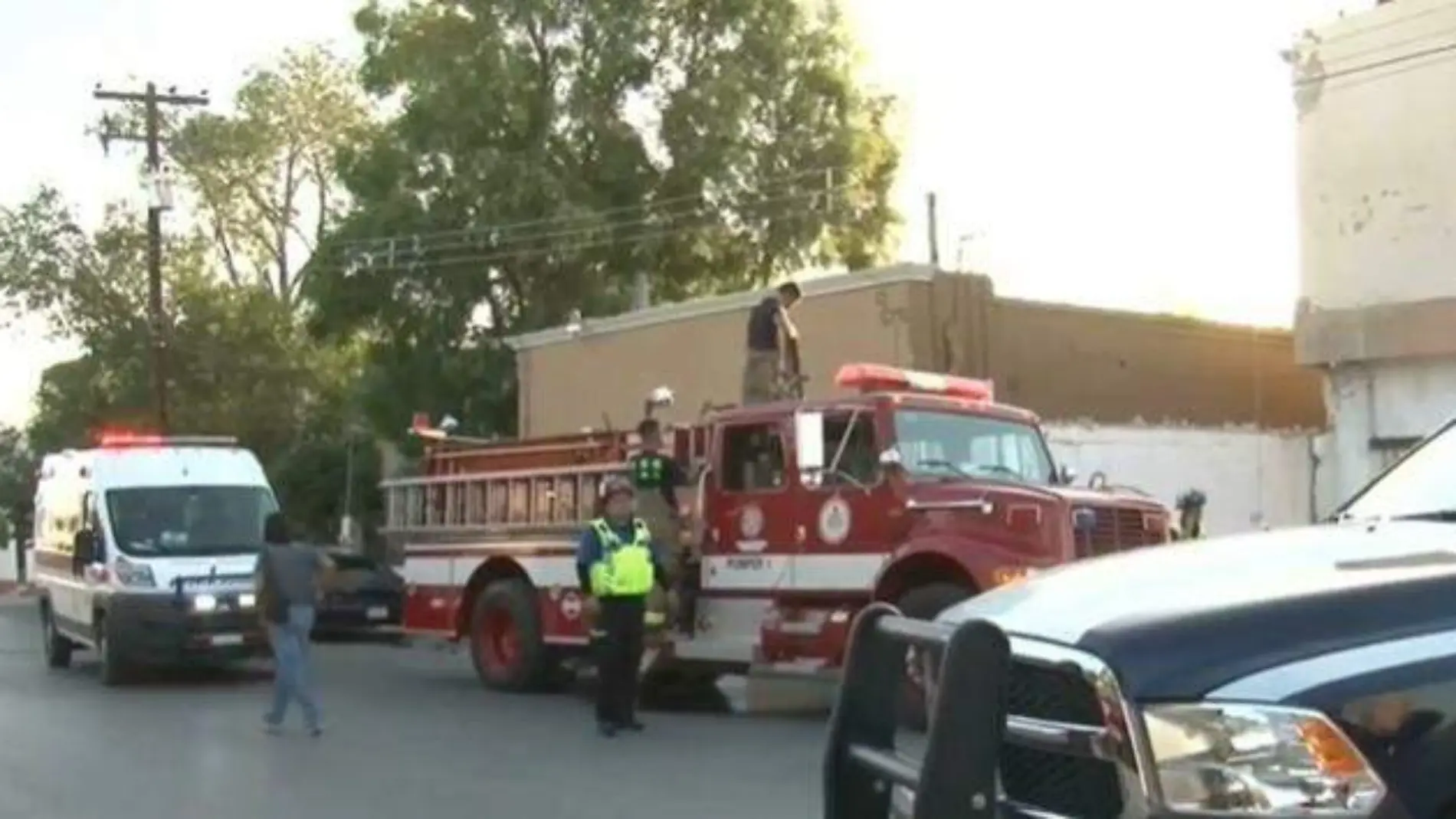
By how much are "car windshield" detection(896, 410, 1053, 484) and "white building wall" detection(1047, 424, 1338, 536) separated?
33.5 feet

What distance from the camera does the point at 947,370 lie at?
26359mm

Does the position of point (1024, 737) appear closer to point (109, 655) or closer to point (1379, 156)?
point (109, 655)

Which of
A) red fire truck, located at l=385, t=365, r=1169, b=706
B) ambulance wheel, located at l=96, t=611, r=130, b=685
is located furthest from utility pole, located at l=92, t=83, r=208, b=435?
red fire truck, located at l=385, t=365, r=1169, b=706

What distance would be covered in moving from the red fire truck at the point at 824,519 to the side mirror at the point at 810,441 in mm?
17

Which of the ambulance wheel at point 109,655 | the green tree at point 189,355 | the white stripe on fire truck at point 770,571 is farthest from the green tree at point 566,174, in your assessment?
the white stripe on fire truck at point 770,571

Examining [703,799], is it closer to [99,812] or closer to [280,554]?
[99,812]

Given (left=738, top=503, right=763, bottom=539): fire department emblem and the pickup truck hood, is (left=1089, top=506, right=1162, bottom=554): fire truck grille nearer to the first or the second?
(left=738, top=503, right=763, bottom=539): fire department emblem

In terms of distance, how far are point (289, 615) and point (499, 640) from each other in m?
3.66

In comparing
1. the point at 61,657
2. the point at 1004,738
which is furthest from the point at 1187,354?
the point at 1004,738

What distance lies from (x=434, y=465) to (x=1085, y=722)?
16962 mm

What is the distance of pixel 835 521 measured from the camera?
15711 mm

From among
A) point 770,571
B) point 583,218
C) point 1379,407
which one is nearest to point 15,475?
point 583,218

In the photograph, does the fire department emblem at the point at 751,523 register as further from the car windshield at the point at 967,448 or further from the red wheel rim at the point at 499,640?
the red wheel rim at the point at 499,640

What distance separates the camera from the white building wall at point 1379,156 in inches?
918
